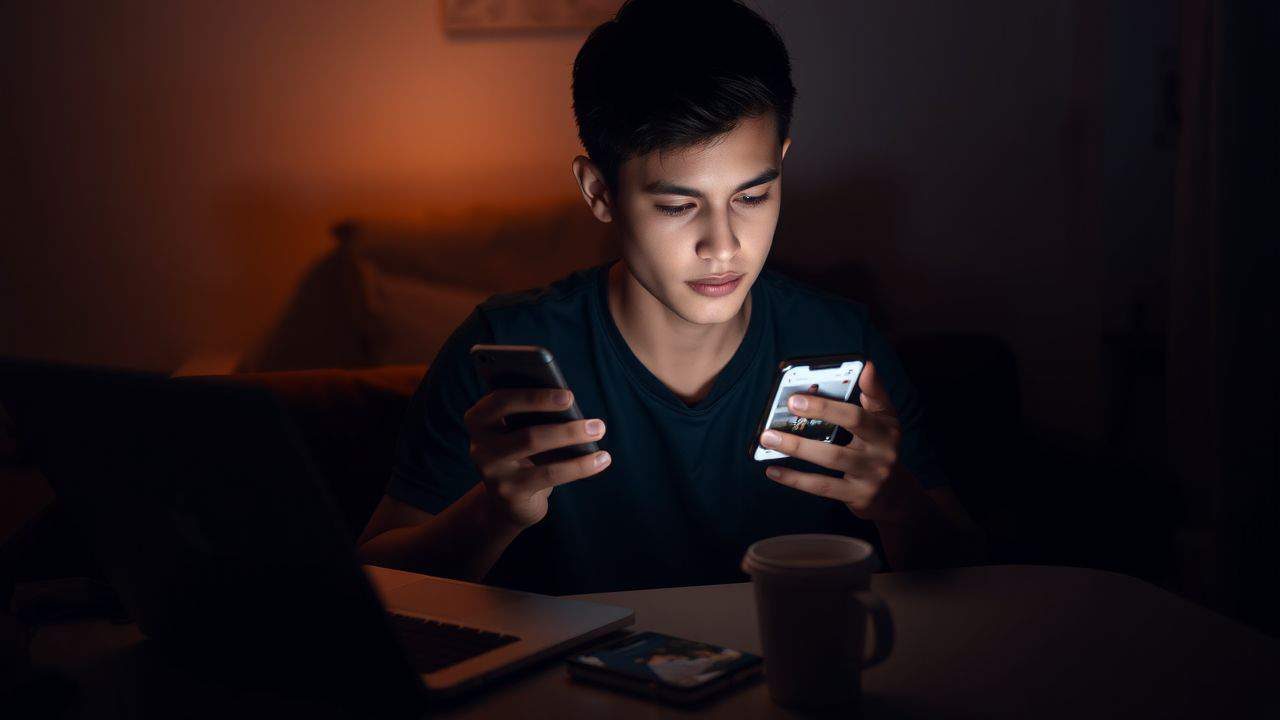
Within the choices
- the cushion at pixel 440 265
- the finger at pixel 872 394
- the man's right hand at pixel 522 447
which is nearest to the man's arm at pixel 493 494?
the man's right hand at pixel 522 447

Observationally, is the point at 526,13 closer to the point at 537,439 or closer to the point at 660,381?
the point at 660,381

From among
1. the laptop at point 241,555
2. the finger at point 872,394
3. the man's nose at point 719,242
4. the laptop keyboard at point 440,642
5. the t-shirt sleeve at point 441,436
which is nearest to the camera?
the laptop at point 241,555

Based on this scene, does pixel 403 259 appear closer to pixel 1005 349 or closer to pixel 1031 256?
pixel 1005 349

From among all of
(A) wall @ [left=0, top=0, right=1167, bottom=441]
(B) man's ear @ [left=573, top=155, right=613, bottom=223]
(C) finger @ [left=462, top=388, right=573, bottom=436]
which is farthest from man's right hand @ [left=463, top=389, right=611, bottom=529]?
(A) wall @ [left=0, top=0, right=1167, bottom=441]

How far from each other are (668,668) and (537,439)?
13.7 inches

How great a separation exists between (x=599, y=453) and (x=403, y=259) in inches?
50.1

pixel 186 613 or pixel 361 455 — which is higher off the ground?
pixel 186 613

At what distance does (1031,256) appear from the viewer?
2.57 metres

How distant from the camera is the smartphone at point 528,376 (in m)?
1.03

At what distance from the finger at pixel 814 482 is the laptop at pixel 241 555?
0.24 meters

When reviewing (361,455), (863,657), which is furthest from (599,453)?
(361,455)

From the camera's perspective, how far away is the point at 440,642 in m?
0.87

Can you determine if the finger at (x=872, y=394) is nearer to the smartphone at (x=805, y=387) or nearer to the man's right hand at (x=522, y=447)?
the smartphone at (x=805, y=387)

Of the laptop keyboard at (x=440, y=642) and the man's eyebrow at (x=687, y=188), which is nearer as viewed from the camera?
the laptop keyboard at (x=440, y=642)
